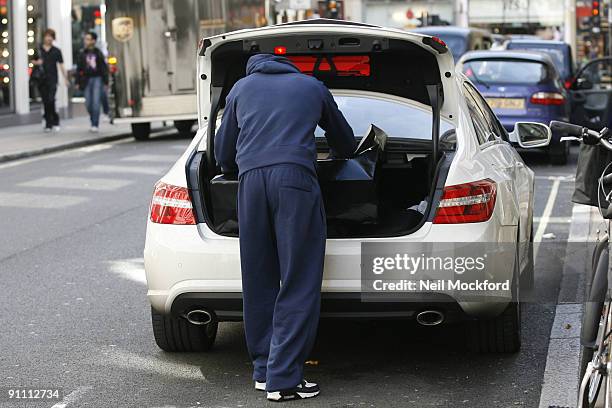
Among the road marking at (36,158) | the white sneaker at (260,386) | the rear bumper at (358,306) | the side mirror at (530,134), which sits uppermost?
the side mirror at (530,134)

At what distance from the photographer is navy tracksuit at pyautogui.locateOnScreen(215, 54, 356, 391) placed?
5.75 metres

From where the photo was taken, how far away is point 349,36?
635 centimetres

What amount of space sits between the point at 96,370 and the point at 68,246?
4.37 meters

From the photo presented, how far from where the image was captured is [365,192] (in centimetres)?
625

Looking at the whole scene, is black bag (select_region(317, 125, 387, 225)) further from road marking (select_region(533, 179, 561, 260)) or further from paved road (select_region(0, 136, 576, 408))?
road marking (select_region(533, 179, 561, 260))

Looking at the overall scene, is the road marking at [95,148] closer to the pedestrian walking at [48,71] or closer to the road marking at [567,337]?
the pedestrian walking at [48,71]

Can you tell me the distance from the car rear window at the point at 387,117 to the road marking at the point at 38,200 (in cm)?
693

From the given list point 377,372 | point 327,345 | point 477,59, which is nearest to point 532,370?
point 377,372

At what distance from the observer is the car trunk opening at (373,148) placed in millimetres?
6254

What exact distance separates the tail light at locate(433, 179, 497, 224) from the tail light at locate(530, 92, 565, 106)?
1160 cm

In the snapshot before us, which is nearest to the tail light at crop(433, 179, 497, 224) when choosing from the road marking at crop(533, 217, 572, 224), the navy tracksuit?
the navy tracksuit

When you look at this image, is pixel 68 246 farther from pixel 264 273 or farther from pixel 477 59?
pixel 477 59

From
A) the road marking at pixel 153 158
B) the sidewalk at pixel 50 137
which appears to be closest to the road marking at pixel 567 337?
the road marking at pixel 153 158

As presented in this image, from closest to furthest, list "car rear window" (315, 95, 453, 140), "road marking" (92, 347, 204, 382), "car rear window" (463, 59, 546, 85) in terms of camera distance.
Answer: "road marking" (92, 347, 204, 382) < "car rear window" (315, 95, 453, 140) < "car rear window" (463, 59, 546, 85)
